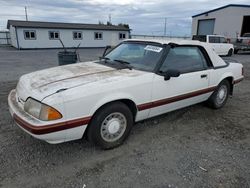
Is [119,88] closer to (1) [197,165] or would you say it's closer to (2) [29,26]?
(1) [197,165]

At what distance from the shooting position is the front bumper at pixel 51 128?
7.84 feet

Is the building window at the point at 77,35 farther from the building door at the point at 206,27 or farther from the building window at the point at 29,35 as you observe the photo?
the building door at the point at 206,27

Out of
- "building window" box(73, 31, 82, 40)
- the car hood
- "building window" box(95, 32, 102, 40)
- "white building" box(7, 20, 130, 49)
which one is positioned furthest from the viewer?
"building window" box(95, 32, 102, 40)

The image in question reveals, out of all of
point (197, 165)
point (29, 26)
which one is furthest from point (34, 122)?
point (29, 26)

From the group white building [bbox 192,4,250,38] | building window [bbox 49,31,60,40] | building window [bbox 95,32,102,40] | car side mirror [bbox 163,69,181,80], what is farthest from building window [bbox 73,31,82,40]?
car side mirror [bbox 163,69,181,80]

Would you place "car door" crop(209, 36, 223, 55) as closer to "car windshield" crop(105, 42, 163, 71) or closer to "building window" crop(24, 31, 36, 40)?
"car windshield" crop(105, 42, 163, 71)

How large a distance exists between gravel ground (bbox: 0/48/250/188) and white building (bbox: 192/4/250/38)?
25156 millimetres

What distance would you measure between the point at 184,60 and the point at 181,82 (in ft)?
1.62

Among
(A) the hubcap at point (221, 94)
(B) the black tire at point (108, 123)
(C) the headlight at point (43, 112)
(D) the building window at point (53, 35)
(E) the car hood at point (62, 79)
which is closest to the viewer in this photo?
(C) the headlight at point (43, 112)

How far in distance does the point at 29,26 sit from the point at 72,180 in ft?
81.2

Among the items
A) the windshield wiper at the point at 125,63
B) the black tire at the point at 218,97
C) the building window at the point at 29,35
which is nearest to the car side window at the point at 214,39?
the black tire at the point at 218,97

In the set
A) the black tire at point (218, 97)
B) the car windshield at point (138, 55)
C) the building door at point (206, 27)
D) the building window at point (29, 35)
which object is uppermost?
the building door at point (206, 27)

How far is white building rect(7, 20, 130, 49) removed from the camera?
23.4 metres

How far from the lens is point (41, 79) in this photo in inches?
118
